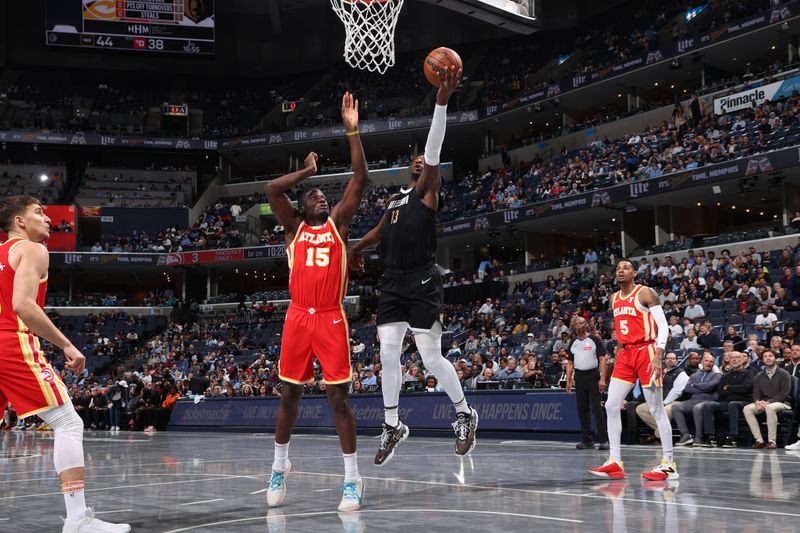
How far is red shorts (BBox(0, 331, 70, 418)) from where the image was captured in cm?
562

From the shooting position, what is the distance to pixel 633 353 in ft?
30.7

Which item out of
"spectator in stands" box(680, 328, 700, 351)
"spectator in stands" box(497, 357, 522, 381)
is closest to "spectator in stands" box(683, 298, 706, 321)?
"spectator in stands" box(680, 328, 700, 351)

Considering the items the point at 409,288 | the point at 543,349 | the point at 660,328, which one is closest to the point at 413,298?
the point at 409,288

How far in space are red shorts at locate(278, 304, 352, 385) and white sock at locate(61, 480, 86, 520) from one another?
1.86 m

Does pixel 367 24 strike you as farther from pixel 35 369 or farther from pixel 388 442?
pixel 35 369

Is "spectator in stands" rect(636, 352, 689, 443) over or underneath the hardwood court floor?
over

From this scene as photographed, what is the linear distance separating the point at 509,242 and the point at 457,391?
35142mm

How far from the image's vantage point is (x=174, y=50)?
4725 centimetres

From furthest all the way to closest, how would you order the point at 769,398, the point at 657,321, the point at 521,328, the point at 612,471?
the point at 521,328, the point at 769,398, the point at 657,321, the point at 612,471

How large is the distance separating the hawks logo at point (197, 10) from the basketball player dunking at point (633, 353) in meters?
42.6

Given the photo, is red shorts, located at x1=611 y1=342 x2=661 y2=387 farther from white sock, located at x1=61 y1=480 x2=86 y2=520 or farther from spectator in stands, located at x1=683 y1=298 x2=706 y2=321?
spectator in stands, located at x1=683 y1=298 x2=706 y2=321

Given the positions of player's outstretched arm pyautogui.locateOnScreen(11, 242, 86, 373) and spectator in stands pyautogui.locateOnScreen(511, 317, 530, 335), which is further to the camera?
spectator in stands pyautogui.locateOnScreen(511, 317, 530, 335)

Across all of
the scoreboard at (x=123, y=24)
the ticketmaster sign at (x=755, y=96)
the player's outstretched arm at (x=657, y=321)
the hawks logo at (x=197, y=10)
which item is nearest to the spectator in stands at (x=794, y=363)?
the player's outstretched arm at (x=657, y=321)

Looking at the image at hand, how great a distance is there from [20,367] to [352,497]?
2.58 metres
